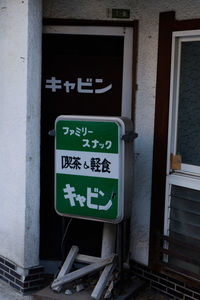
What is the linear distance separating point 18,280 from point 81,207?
107 cm

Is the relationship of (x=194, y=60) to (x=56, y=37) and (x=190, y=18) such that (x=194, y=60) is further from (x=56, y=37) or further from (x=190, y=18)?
(x=56, y=37)

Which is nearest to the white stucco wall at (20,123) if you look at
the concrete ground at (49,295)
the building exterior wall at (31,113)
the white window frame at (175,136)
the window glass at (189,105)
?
the building exterior wall at (31,113)

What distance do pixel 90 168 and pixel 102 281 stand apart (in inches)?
39.8

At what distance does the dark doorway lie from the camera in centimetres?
A: 580

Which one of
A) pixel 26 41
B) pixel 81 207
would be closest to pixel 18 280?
pixel 81 207

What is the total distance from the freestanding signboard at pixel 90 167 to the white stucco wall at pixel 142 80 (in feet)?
2.15

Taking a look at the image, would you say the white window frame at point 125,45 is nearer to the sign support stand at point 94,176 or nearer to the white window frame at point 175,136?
the white window frame at point 175,136

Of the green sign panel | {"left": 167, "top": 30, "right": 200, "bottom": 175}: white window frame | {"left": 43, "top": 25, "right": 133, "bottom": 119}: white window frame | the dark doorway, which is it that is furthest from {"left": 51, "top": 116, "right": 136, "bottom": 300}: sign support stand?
{"left": 43, "top": 25, "right": 133, "bottom": 119}: white window frame

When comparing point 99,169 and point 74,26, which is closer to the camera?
point 99,169

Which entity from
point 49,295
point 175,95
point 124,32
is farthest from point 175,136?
point 49,295

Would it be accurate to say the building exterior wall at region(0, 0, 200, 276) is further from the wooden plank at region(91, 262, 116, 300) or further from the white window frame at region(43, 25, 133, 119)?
the wooden plank at region(91, 262, 116, 300)

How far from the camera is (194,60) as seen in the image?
5.17 metres

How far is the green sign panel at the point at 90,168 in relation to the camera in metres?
4.95

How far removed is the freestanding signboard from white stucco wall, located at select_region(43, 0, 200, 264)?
25.8 inches
